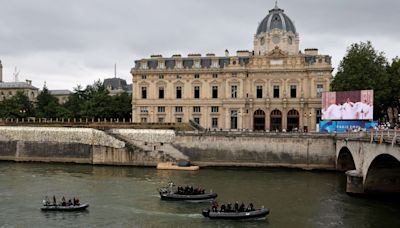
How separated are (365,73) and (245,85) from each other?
23.2 meters

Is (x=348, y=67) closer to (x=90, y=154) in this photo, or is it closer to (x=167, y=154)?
(x=167, y=154)

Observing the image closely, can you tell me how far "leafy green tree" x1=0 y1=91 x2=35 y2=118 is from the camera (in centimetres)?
11006

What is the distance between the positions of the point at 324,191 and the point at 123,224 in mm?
22990

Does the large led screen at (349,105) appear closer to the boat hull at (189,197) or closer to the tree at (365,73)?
the tree at (365,73)

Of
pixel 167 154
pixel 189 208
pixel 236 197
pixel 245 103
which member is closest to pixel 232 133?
pixel 167 154

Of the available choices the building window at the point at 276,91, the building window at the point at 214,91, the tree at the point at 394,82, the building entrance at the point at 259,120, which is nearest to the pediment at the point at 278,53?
the building window at the point at 276,91

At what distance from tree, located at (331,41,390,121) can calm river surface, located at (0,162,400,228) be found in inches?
772

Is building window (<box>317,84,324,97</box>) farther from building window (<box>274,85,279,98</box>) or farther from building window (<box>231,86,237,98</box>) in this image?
building window (<box>231,86,237,98</box>)

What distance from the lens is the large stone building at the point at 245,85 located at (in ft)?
285

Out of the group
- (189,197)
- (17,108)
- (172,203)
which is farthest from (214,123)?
(17,108)

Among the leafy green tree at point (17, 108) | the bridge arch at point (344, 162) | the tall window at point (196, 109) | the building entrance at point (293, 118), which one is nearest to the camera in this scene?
the bridge arch at point (344, 162)

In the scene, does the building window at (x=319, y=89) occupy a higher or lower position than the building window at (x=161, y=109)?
higher

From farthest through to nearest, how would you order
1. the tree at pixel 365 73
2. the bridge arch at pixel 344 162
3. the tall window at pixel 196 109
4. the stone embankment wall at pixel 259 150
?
1. the tall window at pixel 196 109
2. the tree at pixel 365 73
3. the stone embankment wall at pixel 259 150
4. the bridge arch at pixel 344 162

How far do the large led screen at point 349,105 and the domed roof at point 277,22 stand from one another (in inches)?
1217
